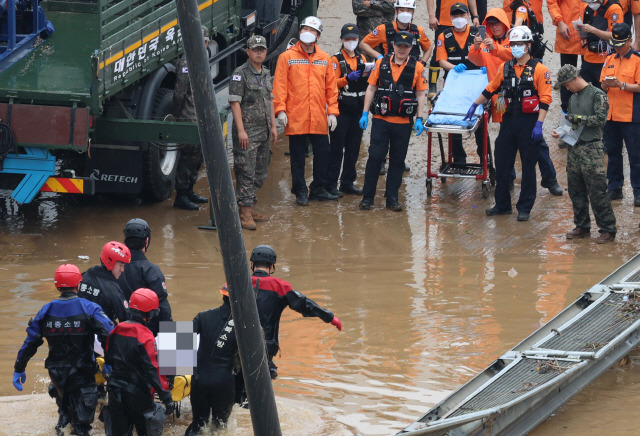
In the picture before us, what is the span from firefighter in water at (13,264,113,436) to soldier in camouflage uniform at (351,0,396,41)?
7.59 metres

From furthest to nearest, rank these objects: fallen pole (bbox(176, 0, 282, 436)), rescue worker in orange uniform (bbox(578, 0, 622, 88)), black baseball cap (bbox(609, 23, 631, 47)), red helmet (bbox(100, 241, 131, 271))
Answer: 1. rescue worker in orange uniform (bbox(578, 0, 622, 88))
2. black baseball cap (bbox(609, 23, 631, 47))
3. red helmet (bbox(100, 241, 131, 271))
4. fallen pole (bbox(176, 0, 282, 436))

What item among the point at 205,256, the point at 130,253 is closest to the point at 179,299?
the point at 205,256

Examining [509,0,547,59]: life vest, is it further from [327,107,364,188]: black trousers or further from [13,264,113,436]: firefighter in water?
[13,264,113,436]: firefighter in water

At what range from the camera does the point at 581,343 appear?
8078mm

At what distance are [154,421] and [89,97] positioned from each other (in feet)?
16.0

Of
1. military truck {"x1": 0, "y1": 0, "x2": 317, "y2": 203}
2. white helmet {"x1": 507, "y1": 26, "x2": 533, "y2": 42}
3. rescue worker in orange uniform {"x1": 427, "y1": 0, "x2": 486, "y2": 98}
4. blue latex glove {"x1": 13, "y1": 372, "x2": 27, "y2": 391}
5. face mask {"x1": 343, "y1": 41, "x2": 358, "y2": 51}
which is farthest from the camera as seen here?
rescue worker in orange uniform {"x1": 427, "y1": 0, "x2": 486, "y2": 98}

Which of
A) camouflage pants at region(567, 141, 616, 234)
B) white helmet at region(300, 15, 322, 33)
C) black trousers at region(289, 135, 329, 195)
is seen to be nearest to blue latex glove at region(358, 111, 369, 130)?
black trousers at region(289, 135, 329, 195)

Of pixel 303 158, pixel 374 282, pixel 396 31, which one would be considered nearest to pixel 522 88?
pixel 396 31

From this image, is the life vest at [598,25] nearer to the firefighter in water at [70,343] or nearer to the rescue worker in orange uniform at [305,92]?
the rescue worker in orange uniform at [305,92]

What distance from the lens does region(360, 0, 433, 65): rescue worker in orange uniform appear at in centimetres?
1301

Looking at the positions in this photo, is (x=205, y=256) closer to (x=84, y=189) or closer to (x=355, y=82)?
(x=84, y=189)

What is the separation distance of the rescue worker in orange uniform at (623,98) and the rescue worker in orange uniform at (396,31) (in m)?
2.15

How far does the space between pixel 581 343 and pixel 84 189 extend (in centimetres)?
547

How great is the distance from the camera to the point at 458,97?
498 inches
